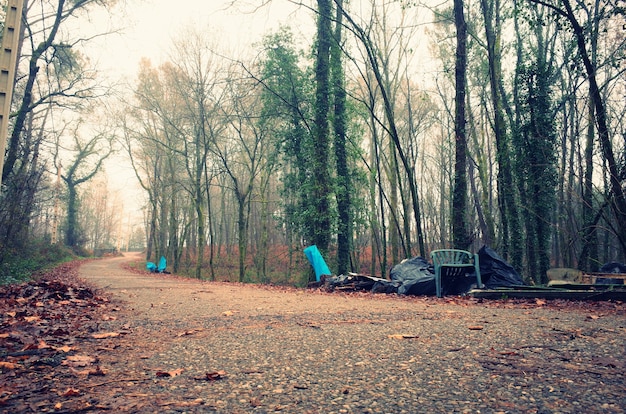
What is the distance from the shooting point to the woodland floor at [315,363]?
182 centimetres

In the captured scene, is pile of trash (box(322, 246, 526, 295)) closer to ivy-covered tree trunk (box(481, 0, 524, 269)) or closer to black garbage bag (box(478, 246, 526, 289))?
black garbage bag (box(478, 246, 526, 289))

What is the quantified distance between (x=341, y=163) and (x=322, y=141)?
1.44m

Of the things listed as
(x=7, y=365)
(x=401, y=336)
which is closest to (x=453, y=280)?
(x=401, y=336)

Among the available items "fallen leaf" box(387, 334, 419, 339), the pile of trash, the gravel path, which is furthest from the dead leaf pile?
the pile of trash

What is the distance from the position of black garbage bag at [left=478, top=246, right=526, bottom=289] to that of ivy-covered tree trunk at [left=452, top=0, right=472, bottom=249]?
1.78 metres

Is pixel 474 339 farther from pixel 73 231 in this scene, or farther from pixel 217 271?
pixel 73 231

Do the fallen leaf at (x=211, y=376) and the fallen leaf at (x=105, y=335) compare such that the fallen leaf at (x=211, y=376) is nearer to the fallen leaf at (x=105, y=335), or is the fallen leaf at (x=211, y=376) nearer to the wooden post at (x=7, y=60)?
the fallen leaf at (x=105, y=335)

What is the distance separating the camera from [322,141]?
12023mm

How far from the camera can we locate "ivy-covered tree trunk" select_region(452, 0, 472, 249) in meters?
9.24

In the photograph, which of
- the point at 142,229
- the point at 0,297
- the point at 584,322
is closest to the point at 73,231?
the point at 0,297

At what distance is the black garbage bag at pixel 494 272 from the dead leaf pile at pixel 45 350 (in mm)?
6409

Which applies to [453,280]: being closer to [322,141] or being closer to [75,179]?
[322,141]

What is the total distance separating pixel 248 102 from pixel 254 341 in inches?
675

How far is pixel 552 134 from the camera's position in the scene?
11.9 meters
